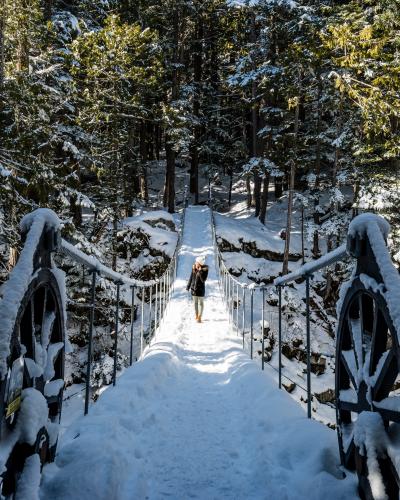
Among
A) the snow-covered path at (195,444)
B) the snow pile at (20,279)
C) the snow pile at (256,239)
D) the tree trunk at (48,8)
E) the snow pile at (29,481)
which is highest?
the tree trunk at (48,8)

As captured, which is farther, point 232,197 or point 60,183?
point 232,197

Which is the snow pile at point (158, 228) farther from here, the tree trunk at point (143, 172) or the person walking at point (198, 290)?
the person walking at point (198, 290)

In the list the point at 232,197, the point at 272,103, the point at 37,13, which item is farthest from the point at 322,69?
the point at 232,197

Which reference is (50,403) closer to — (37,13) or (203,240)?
(37,13)

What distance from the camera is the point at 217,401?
4.23 m

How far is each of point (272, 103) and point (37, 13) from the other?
47.0ft

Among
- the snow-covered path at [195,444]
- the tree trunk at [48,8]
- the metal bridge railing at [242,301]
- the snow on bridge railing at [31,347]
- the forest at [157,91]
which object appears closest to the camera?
the snow on bridge railing at [31,347]

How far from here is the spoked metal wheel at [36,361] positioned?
5.28 ft

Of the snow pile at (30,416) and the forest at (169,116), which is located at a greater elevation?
the forest at (169,116)

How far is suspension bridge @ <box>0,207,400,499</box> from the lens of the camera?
168 centimetres

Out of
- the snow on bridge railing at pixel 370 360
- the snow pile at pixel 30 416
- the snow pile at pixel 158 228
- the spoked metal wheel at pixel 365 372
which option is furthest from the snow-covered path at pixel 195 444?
the snow pile at pixel 158 228

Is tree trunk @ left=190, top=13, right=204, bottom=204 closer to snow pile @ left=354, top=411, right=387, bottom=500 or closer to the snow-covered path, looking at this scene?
the snow-covered path

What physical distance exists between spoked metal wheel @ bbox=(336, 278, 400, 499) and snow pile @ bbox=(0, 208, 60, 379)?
137 cm

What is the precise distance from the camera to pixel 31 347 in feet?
6.25
